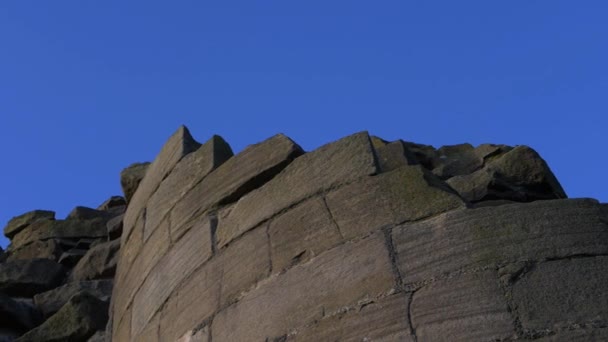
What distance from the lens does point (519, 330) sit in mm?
3961

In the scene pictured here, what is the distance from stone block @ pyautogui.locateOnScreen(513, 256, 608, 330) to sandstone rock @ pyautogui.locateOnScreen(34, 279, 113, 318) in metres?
3.07

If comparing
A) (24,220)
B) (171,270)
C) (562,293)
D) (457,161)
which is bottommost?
(562,293)

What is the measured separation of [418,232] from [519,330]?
0.65m

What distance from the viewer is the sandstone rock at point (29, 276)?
692cm

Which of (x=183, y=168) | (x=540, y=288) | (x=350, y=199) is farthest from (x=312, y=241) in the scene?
(x=183, y=168)

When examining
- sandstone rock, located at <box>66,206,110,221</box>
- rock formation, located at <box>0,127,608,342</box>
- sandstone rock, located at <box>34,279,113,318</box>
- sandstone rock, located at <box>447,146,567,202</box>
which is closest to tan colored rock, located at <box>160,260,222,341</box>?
rock formation, located at <box>0,127,608,342</box>

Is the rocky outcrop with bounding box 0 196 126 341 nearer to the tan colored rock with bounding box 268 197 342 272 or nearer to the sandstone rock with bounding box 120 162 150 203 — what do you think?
the sandstone rock with bounding box 120 162 150 203

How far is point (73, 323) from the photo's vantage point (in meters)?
6.12

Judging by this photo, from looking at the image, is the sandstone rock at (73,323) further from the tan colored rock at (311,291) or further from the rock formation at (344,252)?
the tan colored rock at (311,291)

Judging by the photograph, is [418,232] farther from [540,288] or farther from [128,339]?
[128,339]

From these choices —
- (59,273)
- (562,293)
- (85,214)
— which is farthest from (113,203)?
(562,293)

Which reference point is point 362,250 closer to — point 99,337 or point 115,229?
point 99,337

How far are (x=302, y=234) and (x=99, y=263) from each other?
7.92 feet

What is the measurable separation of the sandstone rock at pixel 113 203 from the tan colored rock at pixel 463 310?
4468 mm
